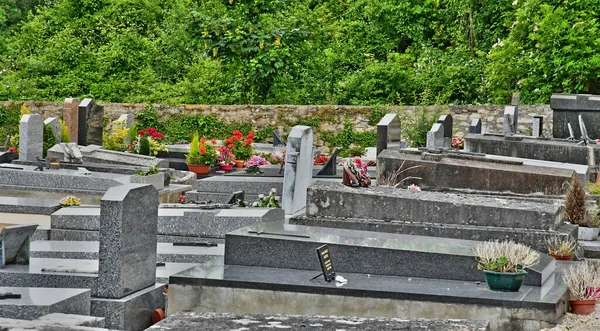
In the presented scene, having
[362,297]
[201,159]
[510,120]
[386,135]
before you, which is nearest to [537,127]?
[510,120]

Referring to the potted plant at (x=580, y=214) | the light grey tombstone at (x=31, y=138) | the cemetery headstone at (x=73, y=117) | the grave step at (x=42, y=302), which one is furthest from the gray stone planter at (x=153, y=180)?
the grave step at (x=42, y=302)

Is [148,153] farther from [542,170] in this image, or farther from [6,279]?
[6,279]

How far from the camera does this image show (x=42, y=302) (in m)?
8.36

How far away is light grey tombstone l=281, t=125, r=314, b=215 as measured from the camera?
1366 cm

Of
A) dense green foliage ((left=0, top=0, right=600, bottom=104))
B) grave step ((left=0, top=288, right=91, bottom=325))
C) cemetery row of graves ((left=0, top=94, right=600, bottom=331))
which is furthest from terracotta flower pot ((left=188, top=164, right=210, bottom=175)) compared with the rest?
grave step ((left=0, top=288, right=91, bottom=325))

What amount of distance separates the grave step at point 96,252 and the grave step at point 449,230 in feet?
3.29

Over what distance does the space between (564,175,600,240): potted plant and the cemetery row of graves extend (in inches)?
0.7

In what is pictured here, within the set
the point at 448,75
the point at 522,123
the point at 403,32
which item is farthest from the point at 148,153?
the point at 403,32

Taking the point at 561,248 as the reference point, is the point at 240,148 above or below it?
above

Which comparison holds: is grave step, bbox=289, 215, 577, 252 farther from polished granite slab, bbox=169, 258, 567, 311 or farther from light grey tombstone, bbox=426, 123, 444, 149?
light grey tombstone, bbox=426, 123, 444, 149

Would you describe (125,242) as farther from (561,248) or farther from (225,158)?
(225,158)

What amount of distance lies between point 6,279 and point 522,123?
1730 centimetres

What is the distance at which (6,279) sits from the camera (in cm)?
950

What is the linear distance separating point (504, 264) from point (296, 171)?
16.9 feet
